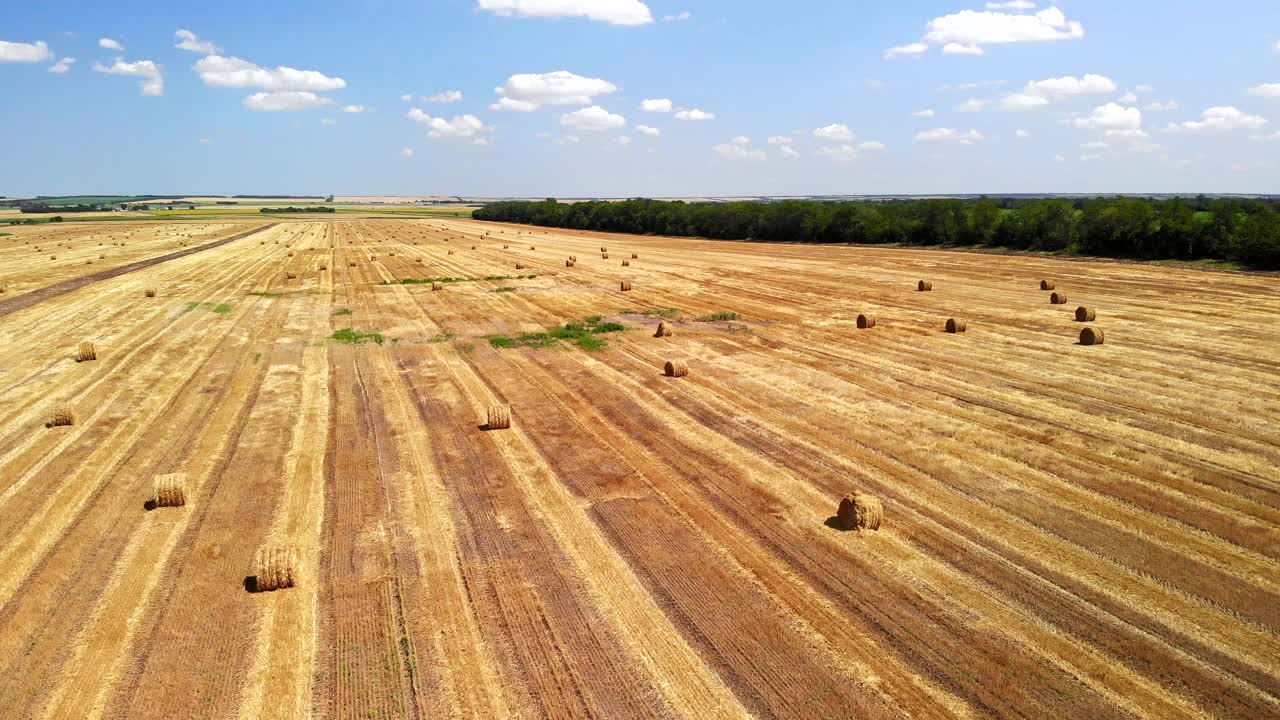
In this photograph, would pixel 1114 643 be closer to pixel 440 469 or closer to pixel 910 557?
pixel 910 557

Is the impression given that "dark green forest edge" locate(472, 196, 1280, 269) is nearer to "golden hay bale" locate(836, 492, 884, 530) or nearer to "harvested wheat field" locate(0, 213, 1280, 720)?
"harvested wheat field" locate(0, 213, 1280, 720)

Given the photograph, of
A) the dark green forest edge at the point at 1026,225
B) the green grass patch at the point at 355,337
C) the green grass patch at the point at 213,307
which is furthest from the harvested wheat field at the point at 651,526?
the dark green forest edge at the point at 1026,225

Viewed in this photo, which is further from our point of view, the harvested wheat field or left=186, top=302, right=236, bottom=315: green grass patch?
left=186, top=302, right=236, bottom=315: green grass patch

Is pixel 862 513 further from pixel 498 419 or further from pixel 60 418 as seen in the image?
pixel 60 418

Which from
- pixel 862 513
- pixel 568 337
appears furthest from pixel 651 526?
pixel 568 337

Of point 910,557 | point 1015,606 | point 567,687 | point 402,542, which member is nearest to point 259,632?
point 402,542

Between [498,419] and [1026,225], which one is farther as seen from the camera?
[1026,225]

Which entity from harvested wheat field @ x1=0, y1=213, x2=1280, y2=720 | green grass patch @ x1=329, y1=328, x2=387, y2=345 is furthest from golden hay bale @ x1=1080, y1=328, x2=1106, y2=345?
green grass patch @ x1=329, y1=328, x2=387, y2=345
